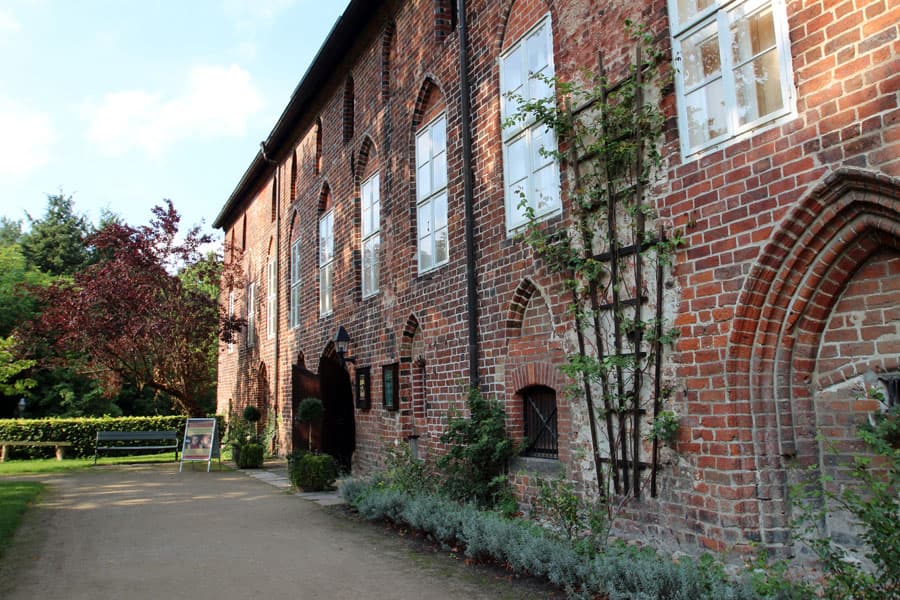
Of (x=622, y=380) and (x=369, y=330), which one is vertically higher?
(x=369, y=330)

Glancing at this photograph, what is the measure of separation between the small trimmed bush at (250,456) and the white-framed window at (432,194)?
329 inches

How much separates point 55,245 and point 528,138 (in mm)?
37015

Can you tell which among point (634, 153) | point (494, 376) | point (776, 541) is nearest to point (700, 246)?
point (634, 153)

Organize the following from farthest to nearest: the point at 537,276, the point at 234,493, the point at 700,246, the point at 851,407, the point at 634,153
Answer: the point at 234,493, the point at 537,276, the point at 634,153, the point at 700,246, the point at 851,407

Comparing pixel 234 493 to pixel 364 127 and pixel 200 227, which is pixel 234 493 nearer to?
pixel 364 127

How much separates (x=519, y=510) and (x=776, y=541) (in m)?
3.22

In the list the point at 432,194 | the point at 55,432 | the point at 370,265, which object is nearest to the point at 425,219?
the point at 432,194

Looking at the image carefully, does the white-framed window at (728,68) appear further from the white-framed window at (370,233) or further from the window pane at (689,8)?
the white-framed window at (370,233)

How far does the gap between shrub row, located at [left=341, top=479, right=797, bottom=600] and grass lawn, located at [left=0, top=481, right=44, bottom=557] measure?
14.7 ft

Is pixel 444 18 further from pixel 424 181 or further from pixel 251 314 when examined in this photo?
pixel 251 314

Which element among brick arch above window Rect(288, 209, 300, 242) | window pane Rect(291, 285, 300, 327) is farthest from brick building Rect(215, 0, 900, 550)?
brick arch above window Rect(288, 209, 300, 242)

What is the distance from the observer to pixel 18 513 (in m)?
9.56

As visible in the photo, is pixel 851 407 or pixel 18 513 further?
pixel 18 513

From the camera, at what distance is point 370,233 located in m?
12.8
